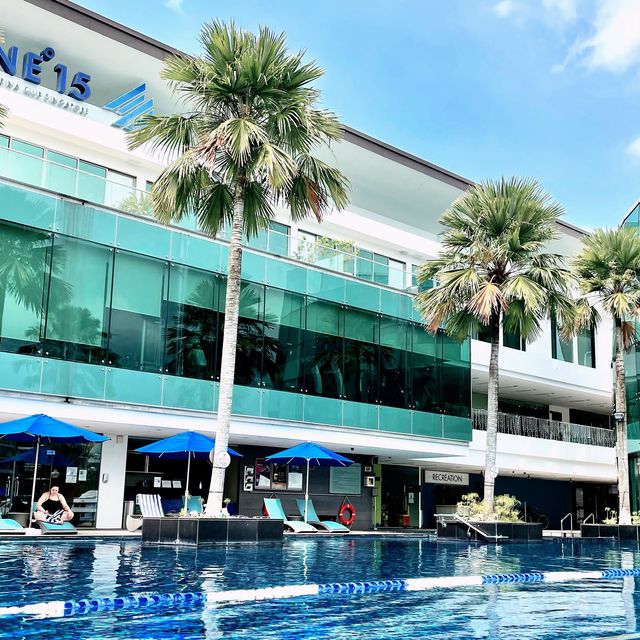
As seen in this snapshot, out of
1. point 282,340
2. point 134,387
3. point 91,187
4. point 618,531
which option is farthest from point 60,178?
point 618,531

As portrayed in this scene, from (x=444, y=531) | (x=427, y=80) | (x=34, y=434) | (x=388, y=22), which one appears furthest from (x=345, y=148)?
(x=427, y=80)

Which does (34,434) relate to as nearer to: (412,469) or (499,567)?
(499,567)

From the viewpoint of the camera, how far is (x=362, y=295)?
2734cm

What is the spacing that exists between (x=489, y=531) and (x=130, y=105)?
1867cm

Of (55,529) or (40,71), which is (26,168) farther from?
(55,529)

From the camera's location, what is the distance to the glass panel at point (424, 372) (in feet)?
94.3

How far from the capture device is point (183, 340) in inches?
890

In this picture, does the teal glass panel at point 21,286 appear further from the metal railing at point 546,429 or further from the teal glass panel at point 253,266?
the metal railing at point 546,429

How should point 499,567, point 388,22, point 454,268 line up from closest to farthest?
point 499,567
point 454,268
point 388,22

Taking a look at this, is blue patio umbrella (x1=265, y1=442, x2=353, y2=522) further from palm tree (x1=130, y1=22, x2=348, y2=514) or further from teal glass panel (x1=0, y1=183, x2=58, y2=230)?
teal glass panel (x1=0, y1=183, x2=58, y2=230)

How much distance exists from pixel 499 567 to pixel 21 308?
40.6ft

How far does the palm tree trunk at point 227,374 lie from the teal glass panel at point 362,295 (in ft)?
31.1

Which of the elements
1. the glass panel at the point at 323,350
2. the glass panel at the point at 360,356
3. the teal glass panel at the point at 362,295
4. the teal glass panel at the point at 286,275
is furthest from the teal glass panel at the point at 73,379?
the teal glass panel at the point at 362,295

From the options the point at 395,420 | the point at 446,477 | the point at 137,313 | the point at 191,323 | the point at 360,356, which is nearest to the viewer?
the point at 137,313
